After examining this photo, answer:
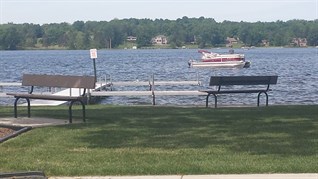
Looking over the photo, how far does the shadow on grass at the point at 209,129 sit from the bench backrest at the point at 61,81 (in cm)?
83

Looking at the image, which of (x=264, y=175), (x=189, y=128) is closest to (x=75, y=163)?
(x=264, y=175)

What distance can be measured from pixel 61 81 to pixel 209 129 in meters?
4.10

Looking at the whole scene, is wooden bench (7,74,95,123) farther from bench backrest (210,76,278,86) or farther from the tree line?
the tree line

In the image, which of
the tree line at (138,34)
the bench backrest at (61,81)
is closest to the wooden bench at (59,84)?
the bench backrest at (61,81)

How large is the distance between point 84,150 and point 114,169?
1795mm

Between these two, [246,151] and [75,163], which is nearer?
[75,163]

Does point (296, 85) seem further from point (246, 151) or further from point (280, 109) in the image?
point (246, 151)

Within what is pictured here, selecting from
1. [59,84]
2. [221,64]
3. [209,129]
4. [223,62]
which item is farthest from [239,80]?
[223,62]

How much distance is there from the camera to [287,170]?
855 centimetres

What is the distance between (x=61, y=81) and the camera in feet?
49.7

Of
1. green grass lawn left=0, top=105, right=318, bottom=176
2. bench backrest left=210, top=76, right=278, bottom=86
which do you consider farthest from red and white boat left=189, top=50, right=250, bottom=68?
green grass lawn left=0, top=105, right=318, bottom=176

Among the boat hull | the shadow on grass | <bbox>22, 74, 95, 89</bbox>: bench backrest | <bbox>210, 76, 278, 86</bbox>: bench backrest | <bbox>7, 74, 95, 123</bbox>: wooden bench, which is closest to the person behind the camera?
the shadow on grass

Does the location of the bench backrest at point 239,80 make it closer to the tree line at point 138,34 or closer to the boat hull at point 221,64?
the boat hull at point 221,64

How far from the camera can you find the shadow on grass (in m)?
10.7
